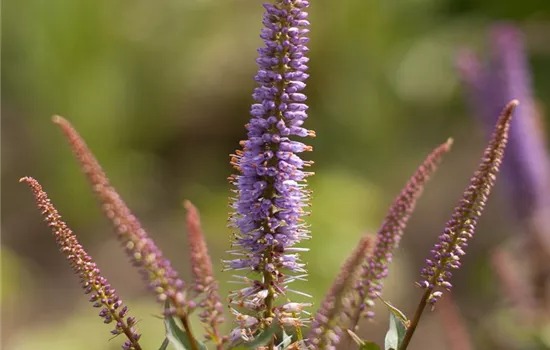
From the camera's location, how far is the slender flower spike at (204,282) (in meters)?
1.12

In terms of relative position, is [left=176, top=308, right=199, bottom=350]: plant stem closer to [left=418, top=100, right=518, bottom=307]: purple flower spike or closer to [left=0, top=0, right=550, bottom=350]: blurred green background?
[left=418, top=100, right=518, bottom=307]: purple flower spike

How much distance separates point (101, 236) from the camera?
814 cm

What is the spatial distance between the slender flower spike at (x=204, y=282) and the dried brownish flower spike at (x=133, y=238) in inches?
1.6

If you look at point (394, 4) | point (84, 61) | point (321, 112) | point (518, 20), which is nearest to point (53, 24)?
point (84, 61)

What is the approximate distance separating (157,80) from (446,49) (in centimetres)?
343

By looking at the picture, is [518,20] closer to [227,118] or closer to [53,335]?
[227,118]

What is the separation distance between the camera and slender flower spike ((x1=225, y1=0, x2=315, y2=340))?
129cm

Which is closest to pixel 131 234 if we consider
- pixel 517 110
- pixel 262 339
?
pixel 262 339

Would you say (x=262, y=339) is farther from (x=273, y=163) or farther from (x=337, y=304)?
(x=273, y=163)

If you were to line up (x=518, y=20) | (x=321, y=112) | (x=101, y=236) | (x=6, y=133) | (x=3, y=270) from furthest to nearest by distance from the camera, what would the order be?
(x=518, y=20), (x=6, y=133), (x=321, y=112), (x=101, y=236), (x=3, y=270)

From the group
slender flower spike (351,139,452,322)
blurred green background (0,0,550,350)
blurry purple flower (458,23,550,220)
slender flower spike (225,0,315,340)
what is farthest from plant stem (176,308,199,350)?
blurred green background (0,0,550,350)

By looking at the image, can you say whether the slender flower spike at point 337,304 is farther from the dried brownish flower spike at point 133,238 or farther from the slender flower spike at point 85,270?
the slender flower spike at point 85,270

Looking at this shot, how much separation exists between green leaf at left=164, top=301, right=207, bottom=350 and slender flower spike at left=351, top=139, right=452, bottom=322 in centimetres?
24

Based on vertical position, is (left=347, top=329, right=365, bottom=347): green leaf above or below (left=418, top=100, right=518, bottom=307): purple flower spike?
below
